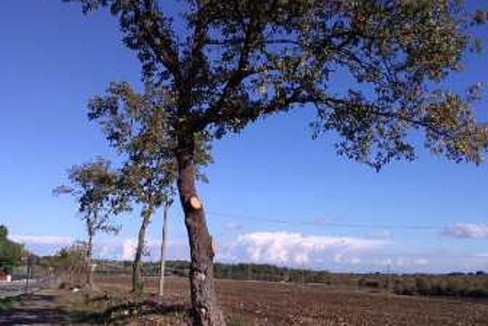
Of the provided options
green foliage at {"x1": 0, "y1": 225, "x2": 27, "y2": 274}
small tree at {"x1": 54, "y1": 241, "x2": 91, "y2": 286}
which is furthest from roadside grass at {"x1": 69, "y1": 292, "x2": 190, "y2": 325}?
green foliage at {"x1": 0, "y1": 225, "x2": 27, "y2": 274}

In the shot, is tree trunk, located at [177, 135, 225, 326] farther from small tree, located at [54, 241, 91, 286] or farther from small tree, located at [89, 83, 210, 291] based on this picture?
small tree, located at [54, 241, 91, 286]

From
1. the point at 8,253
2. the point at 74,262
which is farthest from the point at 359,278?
the point at 74,262

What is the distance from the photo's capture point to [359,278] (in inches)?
5586

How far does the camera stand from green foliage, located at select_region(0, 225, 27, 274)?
128500mm

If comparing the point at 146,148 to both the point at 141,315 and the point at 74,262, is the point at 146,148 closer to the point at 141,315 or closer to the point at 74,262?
the point at 141,315

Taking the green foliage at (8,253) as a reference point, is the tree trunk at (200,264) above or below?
below

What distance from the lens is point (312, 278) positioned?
5763 inches

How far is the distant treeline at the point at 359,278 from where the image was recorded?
308 ft

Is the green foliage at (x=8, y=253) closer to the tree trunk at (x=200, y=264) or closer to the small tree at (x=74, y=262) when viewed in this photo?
the small tree at (x=74, y=262)

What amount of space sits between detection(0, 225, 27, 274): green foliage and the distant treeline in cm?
1245

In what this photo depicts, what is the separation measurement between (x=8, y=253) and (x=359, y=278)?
5285 centimetres

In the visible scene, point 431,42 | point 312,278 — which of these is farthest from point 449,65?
point 312,278

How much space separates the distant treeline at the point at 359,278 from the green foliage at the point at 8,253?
40.8 feet

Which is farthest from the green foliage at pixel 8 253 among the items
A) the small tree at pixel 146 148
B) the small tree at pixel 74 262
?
the small tree at pixel 146 148
